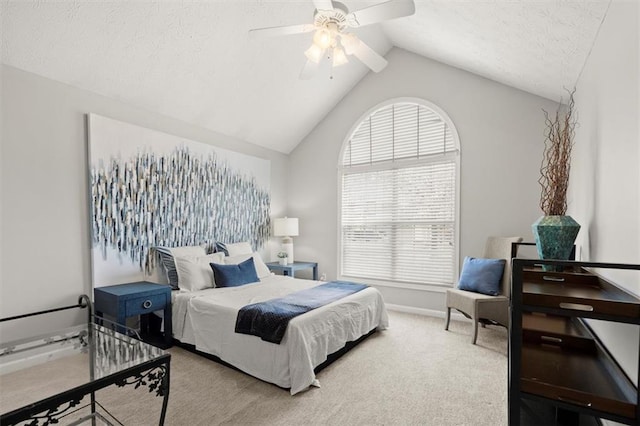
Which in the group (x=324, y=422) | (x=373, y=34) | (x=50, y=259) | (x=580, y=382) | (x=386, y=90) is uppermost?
(x=373, y=34)

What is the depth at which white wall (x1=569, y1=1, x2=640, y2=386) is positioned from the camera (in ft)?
4.43

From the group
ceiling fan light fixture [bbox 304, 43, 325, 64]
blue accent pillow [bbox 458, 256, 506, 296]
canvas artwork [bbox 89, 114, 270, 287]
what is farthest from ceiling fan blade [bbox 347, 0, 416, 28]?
blue accent pillow [bbox 458, 256, 506, 296]

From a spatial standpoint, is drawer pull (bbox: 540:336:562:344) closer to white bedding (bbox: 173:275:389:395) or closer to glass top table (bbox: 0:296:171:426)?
white bedding (bbox: 173:275:389:395)

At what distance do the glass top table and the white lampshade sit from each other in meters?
3.16

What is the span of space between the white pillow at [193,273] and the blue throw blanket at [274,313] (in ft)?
3.49

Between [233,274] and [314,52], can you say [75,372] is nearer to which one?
[233,274]

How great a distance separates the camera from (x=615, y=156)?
63.3 inches

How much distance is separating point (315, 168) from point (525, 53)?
10.9ft

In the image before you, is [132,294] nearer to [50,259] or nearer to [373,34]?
[50,259]

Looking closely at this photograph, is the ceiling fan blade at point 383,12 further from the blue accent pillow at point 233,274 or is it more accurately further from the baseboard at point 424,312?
the baseboard at point 424,312

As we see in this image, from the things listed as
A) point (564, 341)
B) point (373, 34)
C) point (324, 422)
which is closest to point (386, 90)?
point (373, 34)

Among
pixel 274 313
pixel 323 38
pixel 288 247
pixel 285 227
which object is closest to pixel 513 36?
pixel 323 38

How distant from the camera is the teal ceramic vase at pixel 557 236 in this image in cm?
193

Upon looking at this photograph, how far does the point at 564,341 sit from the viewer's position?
1.64 m
